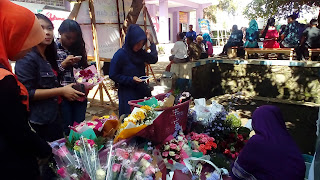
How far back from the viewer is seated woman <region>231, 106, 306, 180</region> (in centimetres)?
165

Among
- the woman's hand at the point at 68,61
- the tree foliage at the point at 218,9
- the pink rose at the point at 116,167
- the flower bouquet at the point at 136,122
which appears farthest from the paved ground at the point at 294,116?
the tree foliage at the point at 218,9

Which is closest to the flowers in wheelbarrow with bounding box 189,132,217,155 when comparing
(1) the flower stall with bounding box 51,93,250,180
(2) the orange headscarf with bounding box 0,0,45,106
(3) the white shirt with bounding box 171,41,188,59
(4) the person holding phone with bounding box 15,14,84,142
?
(1) the flower stall with bounding box 51,93,250,180

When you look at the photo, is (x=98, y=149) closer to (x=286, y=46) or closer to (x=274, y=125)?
(x=274, y=125)

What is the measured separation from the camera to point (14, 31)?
3.64 feet

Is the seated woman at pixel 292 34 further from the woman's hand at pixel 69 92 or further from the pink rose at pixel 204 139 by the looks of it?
the woman's hand at pixel 69 92

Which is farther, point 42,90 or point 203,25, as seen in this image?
point 203,25

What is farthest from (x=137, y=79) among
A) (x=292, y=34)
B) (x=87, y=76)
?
A: (x=292, y=34)

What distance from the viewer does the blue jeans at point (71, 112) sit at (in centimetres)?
226

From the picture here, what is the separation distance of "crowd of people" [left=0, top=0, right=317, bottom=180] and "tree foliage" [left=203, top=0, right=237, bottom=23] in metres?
31.0

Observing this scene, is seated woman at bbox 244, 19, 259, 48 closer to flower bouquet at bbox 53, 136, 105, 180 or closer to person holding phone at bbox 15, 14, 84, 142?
person holding phone at bbox 15, 14, 84, 142

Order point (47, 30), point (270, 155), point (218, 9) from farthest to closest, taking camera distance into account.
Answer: point (218, 9) < point (47, 30) < point (270, 155)

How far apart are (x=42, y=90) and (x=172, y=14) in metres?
22.0

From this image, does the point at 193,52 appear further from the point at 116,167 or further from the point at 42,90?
the point at 116,167

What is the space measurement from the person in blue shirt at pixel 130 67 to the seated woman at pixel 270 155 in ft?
4.46
